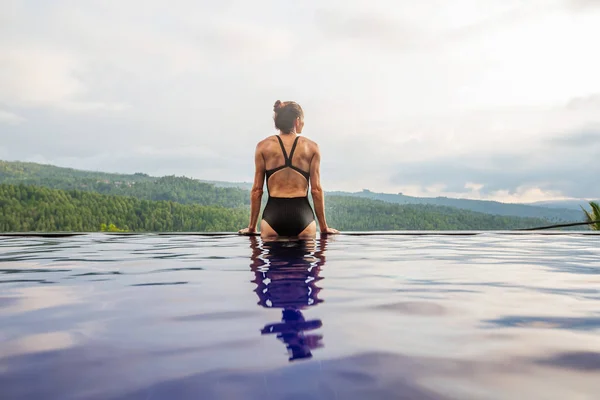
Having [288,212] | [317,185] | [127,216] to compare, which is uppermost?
[127,216]

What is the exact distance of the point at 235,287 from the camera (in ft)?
11.3

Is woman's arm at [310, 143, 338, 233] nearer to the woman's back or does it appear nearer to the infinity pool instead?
the woman's back

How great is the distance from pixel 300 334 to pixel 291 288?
3.80ft

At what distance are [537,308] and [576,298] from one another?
0.49 m

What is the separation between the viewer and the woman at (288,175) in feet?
23.7

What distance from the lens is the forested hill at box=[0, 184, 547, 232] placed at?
307 feet

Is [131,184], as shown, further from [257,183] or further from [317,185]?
[317,185]

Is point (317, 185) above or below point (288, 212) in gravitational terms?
above

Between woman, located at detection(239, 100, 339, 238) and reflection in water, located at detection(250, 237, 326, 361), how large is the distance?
3.65ft

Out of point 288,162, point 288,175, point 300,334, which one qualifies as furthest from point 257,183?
point 300,334

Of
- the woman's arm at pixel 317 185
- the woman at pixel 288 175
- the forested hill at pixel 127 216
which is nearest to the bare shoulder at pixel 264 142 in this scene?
the woman at pixel 288 175

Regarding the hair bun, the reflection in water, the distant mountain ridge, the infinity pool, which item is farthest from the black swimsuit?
the distant mountain ridge

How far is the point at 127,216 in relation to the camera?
329ft

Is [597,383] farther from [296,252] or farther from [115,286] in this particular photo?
[296,252]
